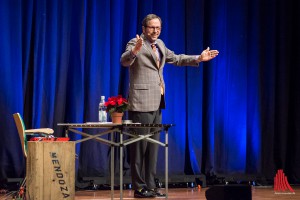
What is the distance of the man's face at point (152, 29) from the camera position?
518 cm

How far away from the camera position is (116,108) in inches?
190

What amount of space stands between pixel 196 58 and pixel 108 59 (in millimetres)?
1541

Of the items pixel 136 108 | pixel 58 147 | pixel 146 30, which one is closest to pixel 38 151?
pixel 58 147

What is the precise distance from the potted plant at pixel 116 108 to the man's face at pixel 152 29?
0.73 meters

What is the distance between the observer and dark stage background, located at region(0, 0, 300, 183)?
20.2ft

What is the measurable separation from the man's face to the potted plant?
73 centimetres

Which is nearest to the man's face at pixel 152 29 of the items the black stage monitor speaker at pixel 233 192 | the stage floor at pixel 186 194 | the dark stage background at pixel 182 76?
the dark stage background at pixel 182 76

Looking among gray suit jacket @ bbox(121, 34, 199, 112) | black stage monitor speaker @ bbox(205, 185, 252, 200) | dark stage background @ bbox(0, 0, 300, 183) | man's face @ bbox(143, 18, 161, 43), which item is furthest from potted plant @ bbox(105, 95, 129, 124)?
black stage monitor speaker @ bbox(205, 185, 252, 200)

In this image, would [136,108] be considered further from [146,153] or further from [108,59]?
[108,59]

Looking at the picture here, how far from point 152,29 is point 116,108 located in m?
0.88

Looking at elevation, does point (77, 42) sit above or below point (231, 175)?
above

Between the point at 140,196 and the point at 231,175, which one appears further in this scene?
the point at 231,175

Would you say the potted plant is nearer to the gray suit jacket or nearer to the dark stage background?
the gray suit jacket

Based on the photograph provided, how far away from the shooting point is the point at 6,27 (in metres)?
6.09
